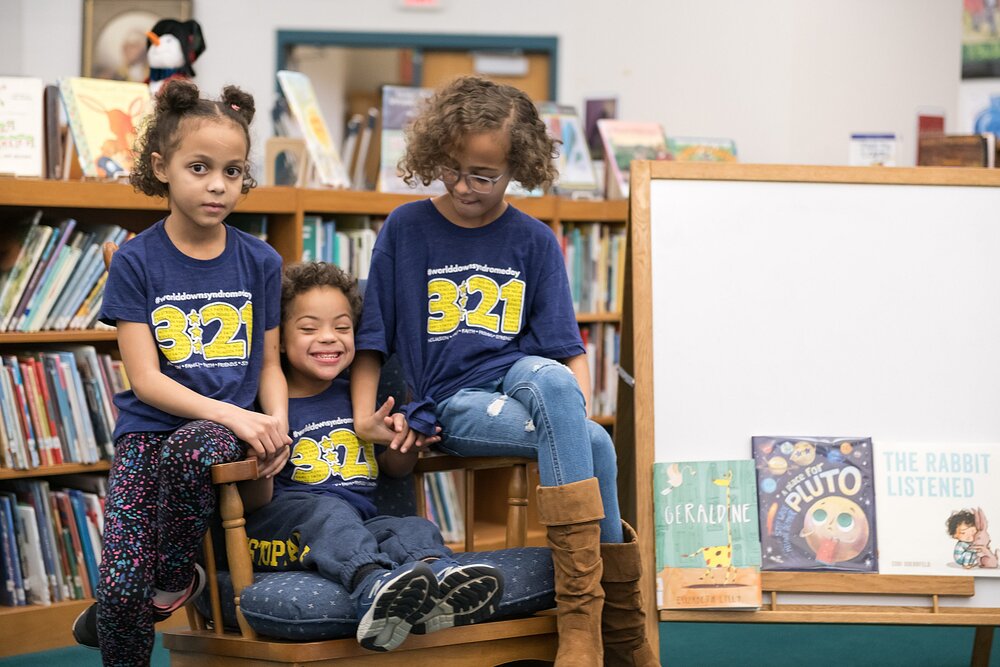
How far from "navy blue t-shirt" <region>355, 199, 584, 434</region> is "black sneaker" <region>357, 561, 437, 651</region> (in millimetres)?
520

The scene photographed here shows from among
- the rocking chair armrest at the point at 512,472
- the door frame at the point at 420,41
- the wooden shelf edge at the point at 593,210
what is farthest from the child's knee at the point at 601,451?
the door frame at the point at 420,41

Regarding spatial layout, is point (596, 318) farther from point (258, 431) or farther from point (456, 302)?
point (258, 431)

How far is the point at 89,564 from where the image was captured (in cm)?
318

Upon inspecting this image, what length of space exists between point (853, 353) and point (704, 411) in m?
0.33

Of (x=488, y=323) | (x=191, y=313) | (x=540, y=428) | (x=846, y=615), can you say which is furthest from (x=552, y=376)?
(x=846, y=615)

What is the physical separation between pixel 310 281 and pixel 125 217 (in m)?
1.37

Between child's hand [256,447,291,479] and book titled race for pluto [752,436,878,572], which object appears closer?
child's hand [256,447,291,479]

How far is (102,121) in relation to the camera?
3311 millimetres

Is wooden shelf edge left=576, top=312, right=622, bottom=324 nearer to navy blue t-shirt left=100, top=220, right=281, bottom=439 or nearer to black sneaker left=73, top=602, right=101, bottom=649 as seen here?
navy blue t-shirt left=100, top=220, right=281, bottom=439

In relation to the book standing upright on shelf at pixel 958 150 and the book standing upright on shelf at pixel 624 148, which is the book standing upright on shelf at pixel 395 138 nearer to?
the book standing upright on shelf at pixel 624 148

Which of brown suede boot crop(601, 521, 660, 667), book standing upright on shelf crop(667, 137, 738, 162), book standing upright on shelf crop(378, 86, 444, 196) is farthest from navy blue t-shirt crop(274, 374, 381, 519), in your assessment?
book standing upright on shelf crop(667, 137, 738, 162)

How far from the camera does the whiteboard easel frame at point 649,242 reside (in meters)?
2.40

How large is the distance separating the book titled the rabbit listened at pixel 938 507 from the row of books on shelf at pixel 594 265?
193cm

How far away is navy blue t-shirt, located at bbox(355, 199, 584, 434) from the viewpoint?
2330mm
